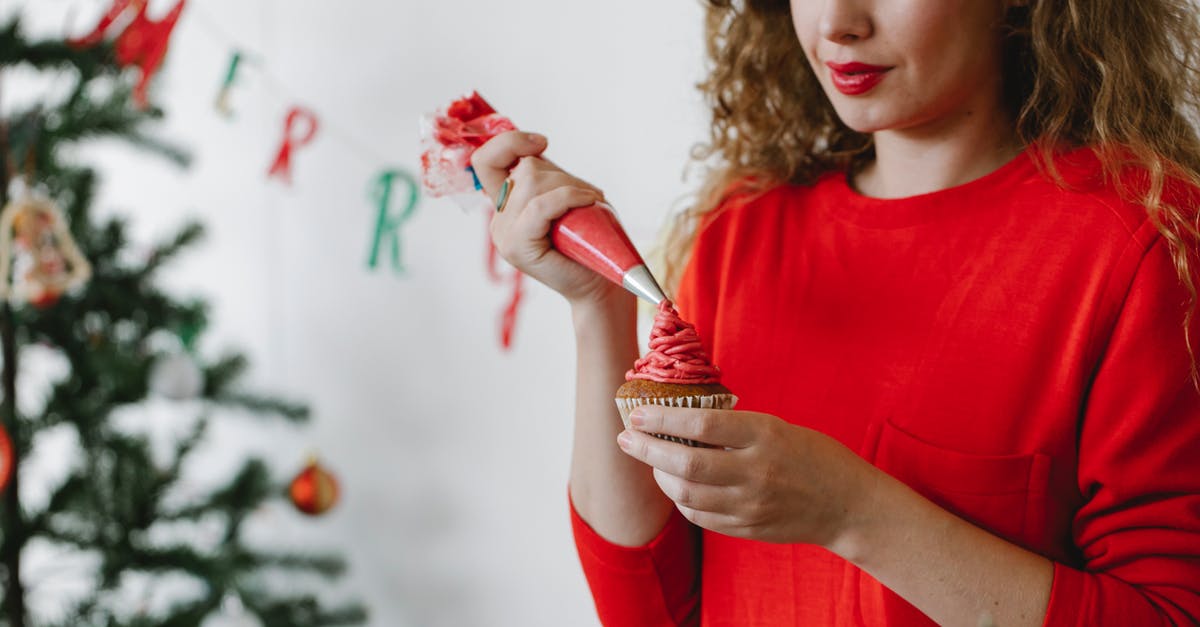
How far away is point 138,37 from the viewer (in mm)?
1759

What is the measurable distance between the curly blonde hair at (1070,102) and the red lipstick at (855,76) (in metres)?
0.14

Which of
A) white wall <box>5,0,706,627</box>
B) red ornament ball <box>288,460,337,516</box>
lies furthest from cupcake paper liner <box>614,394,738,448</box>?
red ornament ball <box>288,460,337,516</box>

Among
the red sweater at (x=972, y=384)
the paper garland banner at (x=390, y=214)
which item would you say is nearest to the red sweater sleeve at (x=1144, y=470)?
the red sweater at (x=972, y=384)

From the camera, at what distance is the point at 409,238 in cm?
195

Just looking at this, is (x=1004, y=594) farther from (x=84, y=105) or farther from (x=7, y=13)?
(x=7, y=13)

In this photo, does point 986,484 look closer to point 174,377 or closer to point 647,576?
point 647,576

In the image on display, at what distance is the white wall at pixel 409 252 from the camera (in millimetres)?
1650

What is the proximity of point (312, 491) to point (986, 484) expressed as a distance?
57.1 inches

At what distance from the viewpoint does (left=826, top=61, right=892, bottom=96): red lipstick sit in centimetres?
89

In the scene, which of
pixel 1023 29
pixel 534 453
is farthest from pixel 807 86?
pixel 534 453

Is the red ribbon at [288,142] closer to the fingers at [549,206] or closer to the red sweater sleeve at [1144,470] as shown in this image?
the fingers at [549,206]

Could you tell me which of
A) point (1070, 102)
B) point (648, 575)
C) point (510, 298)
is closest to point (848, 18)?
point (1070, 102)

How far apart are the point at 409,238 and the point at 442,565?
60 cm

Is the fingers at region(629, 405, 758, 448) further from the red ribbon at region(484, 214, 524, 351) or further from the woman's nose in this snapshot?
the red ribbon at region(484, 214, 524, 351)
